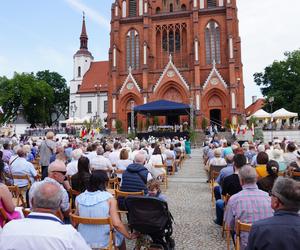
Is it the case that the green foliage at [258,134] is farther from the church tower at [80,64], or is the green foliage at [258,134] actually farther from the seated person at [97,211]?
the church tower at [80,64]

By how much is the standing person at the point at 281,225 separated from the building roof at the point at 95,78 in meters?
52.6

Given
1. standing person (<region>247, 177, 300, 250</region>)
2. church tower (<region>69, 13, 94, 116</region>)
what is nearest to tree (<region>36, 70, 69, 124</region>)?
church tower (<region>69, 13, 94, 116</region>)

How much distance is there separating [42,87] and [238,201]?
180 feet

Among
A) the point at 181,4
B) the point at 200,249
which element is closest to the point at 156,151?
the point at 200,249

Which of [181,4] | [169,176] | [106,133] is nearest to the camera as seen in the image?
[169,176]

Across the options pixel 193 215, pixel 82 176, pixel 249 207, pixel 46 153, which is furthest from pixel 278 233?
pixel 46 153

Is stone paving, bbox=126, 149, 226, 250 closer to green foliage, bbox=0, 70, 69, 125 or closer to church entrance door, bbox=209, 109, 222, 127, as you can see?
church entrance door, bbox=209, 109, 222, 127

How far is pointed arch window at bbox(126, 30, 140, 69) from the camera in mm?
40250

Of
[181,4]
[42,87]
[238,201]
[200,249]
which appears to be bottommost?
[200,249]

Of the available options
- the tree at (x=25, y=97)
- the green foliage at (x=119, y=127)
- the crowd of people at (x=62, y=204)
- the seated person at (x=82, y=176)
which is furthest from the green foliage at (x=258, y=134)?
the tree at (x=25, y=97)

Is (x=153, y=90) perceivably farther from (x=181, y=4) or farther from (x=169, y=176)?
(x=169, y=176)

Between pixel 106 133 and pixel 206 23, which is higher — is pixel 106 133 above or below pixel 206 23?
below

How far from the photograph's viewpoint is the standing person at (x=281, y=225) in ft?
6.97

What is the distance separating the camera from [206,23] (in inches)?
1505
